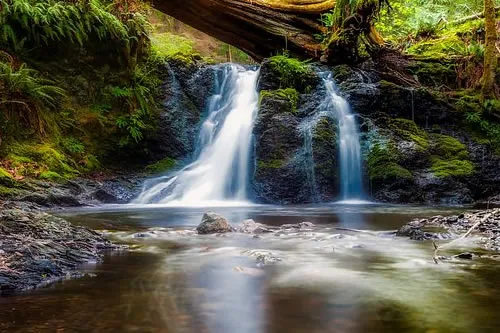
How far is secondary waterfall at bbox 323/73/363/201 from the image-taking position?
9.50 m

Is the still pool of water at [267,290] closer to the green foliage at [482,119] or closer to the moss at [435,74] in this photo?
the green foliage at [482,119]

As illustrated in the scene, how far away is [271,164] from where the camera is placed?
31.2 ft

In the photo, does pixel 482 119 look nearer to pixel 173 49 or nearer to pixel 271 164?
pixel 271 164

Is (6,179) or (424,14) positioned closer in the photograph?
(6,179)

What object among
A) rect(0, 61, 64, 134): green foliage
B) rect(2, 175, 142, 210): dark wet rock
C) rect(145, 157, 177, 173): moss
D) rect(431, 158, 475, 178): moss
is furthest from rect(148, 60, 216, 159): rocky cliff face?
rect(431, 158, 475, 178): moss

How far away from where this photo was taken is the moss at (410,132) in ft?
32.7

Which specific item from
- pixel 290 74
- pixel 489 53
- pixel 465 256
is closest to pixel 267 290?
pixel 465 256

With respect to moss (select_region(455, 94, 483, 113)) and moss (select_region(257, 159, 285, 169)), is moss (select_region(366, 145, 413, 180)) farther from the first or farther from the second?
moss (select_region(455, 94, 483, 113))

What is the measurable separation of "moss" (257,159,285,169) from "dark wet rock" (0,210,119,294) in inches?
226

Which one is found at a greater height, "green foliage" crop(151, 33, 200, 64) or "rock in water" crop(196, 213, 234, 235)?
"green foliage" crop(151, 33, 200, 64)

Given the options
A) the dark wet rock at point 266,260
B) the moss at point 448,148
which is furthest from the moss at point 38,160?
the moss at point 448,148

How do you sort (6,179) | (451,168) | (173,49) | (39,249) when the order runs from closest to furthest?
(39,249) → (6,179) → (451,168) → (173,49)

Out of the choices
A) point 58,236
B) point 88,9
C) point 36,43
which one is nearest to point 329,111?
point 88,9

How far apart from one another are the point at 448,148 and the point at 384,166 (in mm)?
1582
